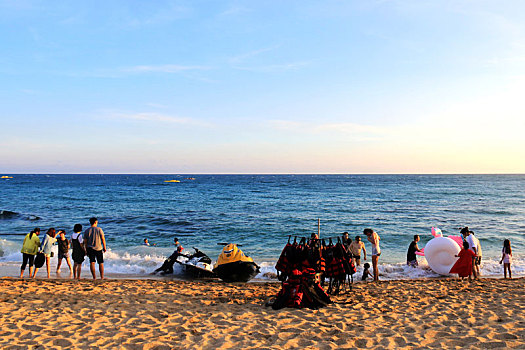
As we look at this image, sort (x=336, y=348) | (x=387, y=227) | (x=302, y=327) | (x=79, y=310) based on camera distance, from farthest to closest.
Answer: (x=387, y=227), (x=79, y=310), (x=302, y=327), (x=336, y=348)

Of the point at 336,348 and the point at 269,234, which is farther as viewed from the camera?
the point at 269,234

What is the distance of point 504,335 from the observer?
20.0ft

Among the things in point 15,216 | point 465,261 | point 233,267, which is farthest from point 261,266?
point 15,216

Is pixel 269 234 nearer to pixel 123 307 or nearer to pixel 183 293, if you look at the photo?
pixel 183 293

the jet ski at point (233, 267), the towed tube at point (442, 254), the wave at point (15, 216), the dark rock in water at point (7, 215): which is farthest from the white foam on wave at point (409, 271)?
the dark rock in water at point (7, 215)

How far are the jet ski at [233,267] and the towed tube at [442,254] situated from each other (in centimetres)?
687

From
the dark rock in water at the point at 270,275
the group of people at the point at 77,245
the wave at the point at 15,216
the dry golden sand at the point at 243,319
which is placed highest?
the group of people at the point at 77,245

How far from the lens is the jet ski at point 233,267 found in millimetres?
11617

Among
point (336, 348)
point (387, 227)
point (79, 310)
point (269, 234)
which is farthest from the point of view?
point (387, 227)

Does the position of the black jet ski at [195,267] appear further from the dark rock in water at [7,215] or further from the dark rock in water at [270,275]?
the dark rock in water at [7,215]

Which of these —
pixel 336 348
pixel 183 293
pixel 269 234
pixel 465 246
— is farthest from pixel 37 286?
pixel 269 234

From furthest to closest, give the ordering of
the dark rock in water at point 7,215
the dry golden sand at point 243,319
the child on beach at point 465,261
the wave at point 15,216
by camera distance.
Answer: the dark rock in water at point 7,215 < the wave at point 15,216 < the child on beach at point 465,261 < the dry golden sand at point 243,319

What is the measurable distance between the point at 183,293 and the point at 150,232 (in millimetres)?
15390

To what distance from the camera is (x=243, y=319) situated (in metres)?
7.08
